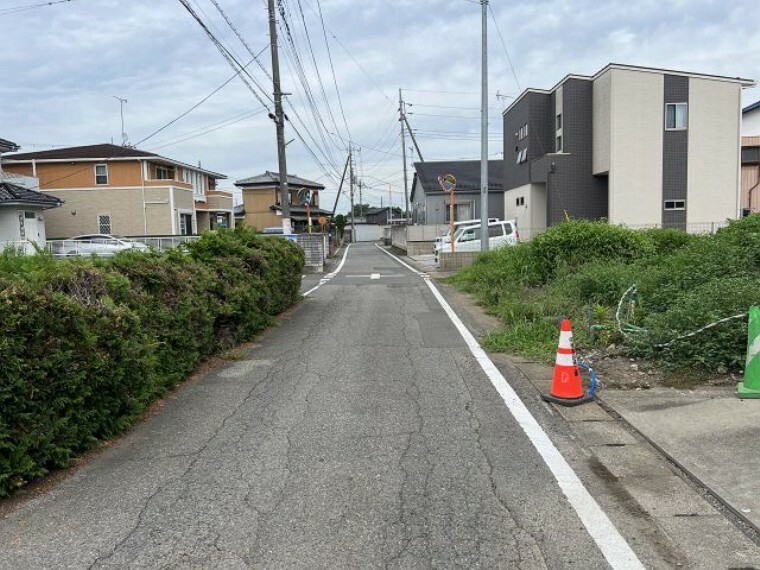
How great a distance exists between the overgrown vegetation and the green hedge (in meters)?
4.16

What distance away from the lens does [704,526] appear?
139 inches

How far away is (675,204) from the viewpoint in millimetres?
28953

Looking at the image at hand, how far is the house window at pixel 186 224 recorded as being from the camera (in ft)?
141

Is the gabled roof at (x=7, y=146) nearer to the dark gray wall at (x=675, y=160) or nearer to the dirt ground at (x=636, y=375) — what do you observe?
the dirt ground at (x=636, y=375)

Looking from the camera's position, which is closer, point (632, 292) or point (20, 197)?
point (632, 292)

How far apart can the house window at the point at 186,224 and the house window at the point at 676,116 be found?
29.7 metres

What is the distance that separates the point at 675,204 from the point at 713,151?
2828 mm

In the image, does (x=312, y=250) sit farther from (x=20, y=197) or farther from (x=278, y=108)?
(x=20, y=197)

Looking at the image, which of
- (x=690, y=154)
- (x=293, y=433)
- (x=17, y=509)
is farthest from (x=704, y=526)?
(x=690, y=154)

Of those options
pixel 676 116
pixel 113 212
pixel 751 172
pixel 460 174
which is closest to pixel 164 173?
pixel 113 212

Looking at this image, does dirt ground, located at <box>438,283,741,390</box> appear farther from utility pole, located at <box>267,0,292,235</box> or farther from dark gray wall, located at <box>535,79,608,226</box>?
dark gray wall, located at <box>535,79,608,226</box>

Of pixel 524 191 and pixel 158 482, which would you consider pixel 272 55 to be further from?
pixel 158 482

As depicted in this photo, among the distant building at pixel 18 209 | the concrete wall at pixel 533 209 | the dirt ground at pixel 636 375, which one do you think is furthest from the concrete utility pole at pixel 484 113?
the distant building at pixel 18 209

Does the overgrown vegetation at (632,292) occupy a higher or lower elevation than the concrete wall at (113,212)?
lower
